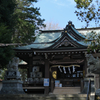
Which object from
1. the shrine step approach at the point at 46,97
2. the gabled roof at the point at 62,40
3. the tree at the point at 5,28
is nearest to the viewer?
the shrine step approach at the point at 46,97

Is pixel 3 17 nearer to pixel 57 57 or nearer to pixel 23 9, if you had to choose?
pixel 57 57

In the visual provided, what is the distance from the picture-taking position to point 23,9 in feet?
79.4

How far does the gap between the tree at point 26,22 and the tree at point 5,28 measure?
214 inches

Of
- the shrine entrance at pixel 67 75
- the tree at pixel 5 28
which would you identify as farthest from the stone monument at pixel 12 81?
the shrine entrance at pixel 67 75

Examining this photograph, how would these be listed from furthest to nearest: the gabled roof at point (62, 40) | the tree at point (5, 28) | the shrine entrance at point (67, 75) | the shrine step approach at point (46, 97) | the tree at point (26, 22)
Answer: the tree at point (26, 22)
the shrine entrance at point (67, 75)
the gabled roof at point (62, 40)
the tree at point (5, 28)
the shrine step approach at point (46, 97)

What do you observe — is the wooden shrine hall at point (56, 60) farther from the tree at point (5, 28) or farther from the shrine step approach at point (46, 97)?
the shrine step approach at point (46, 97)

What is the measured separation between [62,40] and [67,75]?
4936 mm

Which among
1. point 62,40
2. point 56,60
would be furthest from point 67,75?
point 62,40

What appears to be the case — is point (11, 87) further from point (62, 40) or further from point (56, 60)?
point (62, 40)

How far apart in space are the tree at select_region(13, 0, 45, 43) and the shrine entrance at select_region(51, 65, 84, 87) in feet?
19.0

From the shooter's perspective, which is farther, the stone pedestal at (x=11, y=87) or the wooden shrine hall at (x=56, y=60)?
the wooden shrine hall at (x=56, y=60)

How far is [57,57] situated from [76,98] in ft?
28.2

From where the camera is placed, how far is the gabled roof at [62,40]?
16281 mm

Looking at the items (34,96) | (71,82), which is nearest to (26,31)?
(71,82)
